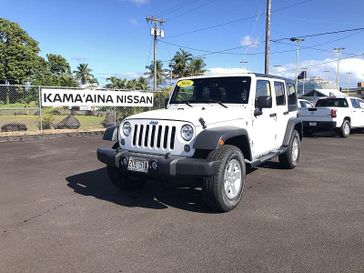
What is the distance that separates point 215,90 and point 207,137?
1.91 m

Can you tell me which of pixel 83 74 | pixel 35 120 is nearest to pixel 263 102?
pixel 35 120

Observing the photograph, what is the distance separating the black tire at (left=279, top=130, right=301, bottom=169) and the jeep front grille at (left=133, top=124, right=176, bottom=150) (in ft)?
11.7

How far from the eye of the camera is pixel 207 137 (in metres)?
4.99

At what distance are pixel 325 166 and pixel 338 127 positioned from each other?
7197 mm

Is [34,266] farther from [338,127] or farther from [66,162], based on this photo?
[338,127]

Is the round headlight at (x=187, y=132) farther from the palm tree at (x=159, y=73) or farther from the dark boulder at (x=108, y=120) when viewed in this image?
the palm tree at (x=159, y=73)

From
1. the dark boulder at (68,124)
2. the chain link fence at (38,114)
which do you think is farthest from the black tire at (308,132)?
the dark boulder at (68,124)

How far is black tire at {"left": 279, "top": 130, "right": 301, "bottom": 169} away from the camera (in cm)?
809

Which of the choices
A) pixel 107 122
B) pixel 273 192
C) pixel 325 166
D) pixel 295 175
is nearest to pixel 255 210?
pixel 273 192

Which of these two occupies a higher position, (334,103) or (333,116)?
(334,103)

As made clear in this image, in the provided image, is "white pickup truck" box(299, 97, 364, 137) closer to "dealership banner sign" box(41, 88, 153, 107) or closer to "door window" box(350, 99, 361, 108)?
"door window" box(350, 99, 361, 108)

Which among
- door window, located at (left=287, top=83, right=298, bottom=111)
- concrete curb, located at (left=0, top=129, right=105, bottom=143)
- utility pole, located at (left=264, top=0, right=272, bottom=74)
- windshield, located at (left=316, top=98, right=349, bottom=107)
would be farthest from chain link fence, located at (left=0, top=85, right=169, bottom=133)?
door window, located at (left=287, top=83, right=298, bottom=111)

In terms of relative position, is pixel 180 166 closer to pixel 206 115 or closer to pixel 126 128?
pixel 206 115

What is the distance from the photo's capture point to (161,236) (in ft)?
14.6
